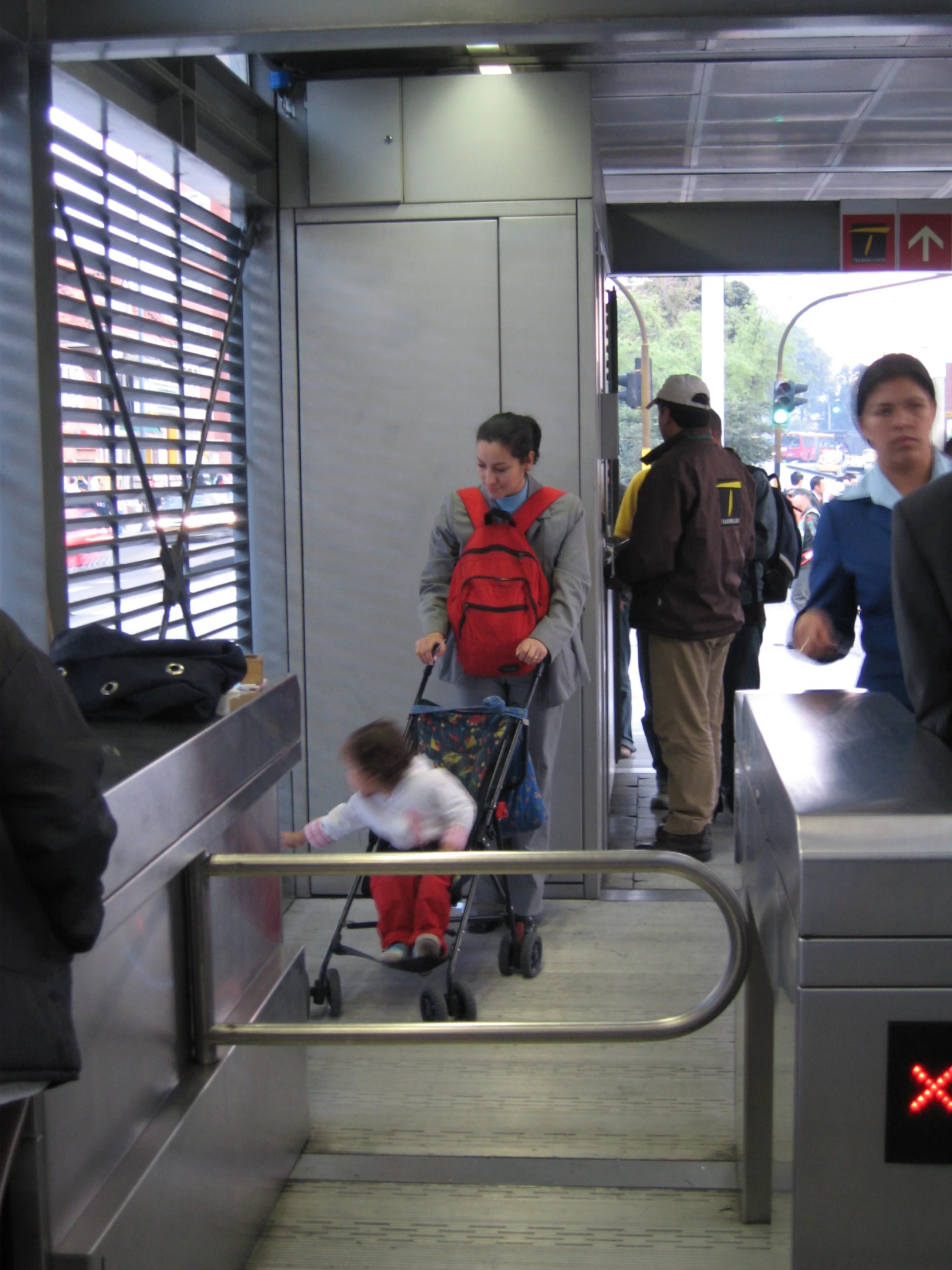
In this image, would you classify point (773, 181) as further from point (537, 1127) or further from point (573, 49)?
point (537, 1127)

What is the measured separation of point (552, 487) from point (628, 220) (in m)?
3.06

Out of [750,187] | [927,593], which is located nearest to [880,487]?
[927,593]

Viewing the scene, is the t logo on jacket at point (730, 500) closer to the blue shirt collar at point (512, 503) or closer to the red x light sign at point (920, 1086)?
the blue shirt collar at point (512, 503)

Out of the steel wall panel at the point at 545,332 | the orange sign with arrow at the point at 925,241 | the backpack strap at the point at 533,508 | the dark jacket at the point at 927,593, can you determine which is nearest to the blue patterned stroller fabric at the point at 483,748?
the backpack strap at the point at 533,508

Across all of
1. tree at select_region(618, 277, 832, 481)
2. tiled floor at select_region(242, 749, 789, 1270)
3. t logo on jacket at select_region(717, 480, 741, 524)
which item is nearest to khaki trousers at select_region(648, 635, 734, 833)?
t logo on jacket at select_region(717, 480, 741, 524)

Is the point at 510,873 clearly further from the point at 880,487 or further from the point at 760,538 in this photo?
the point at 760,538

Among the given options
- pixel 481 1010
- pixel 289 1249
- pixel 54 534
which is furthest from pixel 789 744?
pixel 481 1010

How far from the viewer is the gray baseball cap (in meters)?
6.04

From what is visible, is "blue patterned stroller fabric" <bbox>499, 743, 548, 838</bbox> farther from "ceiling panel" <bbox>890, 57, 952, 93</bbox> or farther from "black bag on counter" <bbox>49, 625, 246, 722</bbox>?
"ceiling panel" <bbox>890, 57, 952, 93</bbox>

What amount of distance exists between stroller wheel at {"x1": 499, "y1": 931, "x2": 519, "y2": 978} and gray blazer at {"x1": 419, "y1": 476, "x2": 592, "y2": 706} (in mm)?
890

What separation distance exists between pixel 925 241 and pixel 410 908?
5669 mm

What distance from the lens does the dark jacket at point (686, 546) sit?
5887mm

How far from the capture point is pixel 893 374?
3184mm

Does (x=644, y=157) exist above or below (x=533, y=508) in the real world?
above
